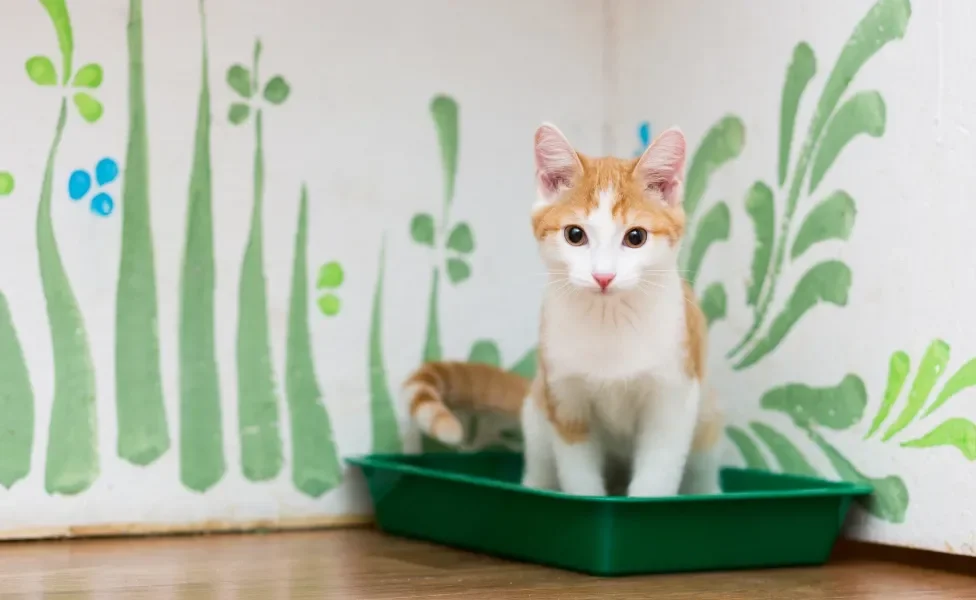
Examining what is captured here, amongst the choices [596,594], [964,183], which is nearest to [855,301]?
[964,183]

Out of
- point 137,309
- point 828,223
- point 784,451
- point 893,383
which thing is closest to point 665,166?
point 828,223

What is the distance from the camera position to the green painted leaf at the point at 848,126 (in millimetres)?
1898

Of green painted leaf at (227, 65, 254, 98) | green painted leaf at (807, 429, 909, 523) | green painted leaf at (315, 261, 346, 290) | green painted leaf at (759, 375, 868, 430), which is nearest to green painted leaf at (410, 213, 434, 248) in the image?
green painted leaf at (315, 261, 346, 290)

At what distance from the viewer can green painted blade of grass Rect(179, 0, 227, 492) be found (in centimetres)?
215

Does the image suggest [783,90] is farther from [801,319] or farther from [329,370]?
[329,370]

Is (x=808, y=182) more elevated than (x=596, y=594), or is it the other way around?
(x=808, y=182)

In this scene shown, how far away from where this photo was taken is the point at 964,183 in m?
1.73

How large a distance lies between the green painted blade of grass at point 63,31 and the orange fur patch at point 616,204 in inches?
35.9

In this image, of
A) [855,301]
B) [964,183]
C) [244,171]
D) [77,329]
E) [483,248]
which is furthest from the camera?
[483,248]

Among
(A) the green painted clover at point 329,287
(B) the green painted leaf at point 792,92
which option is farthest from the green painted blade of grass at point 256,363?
(B) the green painted leaf at point 792,92

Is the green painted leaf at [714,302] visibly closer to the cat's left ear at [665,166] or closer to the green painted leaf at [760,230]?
the green painted leaf at [760,230]

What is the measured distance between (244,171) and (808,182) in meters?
1.06

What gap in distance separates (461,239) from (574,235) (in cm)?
69

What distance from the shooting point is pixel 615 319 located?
5.82ft
